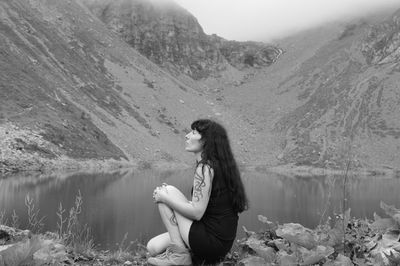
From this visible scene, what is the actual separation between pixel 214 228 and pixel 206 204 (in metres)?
0.45

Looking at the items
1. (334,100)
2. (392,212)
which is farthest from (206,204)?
(334,100)

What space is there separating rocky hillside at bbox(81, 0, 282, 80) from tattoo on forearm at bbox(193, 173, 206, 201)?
13770 centimetres

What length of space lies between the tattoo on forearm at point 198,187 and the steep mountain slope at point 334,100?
7449cm

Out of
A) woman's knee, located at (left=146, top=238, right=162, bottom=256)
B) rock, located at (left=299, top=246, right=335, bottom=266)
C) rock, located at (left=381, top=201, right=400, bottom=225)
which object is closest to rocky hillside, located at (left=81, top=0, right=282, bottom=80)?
woman's knee, located at (left=146, top=238, right=162, bottom=256)

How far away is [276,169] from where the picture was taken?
90938 mm

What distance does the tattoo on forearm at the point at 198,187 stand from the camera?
682cm

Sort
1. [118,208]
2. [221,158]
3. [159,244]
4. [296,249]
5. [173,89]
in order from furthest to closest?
[173,89] → [118,208] → [159,244] → [221,158] → [296,249]

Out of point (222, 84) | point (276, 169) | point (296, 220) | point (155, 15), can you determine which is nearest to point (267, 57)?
point (222, 84)

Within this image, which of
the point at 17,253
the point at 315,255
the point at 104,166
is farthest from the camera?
the point at 104,166

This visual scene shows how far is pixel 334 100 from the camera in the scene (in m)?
115

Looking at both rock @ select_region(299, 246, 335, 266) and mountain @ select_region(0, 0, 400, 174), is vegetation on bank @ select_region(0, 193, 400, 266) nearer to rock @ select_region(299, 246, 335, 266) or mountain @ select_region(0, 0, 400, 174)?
rock @ select_region(299, 246, 335, 266)

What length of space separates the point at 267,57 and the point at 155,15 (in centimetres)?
4971

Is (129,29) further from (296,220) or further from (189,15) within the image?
(296,220)

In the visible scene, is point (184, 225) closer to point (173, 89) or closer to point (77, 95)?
point (77, 95)
